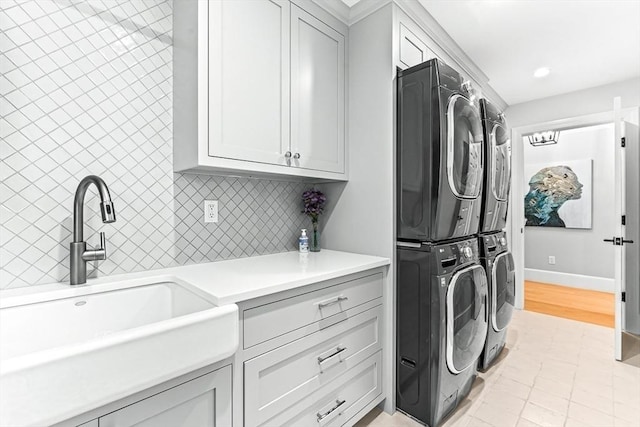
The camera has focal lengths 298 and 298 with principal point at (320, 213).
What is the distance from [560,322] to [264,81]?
378 cm

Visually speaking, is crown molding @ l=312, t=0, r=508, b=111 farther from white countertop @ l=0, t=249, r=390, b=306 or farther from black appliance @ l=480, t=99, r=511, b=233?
white countertop @ l=0, t=249, r=390, b=306

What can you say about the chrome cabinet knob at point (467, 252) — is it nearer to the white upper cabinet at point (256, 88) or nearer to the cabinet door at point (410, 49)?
the white upper cabinet at point (256, 88)

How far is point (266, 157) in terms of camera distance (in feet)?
5.02

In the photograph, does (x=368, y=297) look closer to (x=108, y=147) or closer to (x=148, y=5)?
(x=108, y=147)

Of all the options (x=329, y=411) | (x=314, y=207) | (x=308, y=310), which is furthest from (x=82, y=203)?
(x=329, y=411)

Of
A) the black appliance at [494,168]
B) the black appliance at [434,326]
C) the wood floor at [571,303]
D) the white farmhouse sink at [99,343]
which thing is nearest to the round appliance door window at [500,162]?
the black appliance at [494,168]

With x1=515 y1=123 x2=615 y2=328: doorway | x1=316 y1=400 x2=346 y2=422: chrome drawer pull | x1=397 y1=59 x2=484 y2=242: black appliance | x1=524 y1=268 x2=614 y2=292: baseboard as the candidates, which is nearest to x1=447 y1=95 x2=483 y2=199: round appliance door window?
x1=397 y1=59 x2=484 y2=242: black appliance

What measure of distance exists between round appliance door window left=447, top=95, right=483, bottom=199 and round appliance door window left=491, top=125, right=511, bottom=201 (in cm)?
28

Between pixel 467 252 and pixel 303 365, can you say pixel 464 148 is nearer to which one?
pixel 467 252

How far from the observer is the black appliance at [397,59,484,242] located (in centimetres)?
158

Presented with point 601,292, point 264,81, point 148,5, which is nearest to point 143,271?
point 264,81

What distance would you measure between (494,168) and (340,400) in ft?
5.91

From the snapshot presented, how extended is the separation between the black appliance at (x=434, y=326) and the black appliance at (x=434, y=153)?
129 millimetres

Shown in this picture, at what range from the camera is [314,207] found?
78.9 inches
